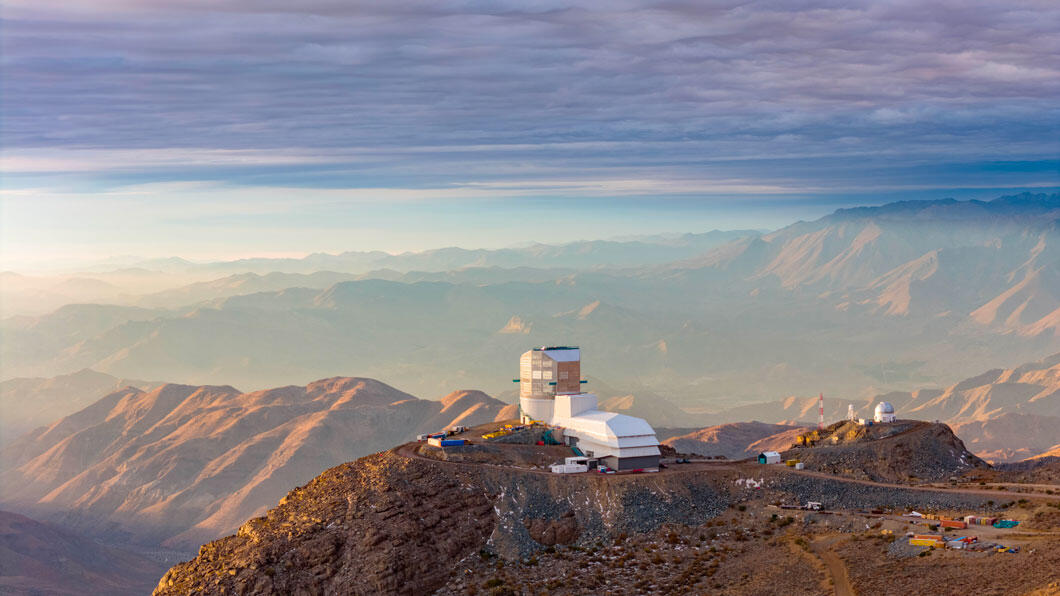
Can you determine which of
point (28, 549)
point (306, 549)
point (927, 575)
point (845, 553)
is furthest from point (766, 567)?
point (28, 549)

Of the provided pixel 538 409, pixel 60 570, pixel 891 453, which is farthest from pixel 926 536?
pixel 60 570

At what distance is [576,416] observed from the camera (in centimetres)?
8925

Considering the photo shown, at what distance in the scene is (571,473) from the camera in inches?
3083

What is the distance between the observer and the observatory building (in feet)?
267

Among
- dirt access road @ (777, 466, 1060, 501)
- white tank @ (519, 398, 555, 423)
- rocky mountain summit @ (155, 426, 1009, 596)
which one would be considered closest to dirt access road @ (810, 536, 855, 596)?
rocky mountain summit @ (155, 426, 1009, 596)

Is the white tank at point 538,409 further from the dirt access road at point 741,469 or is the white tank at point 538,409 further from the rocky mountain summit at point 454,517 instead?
the rocky mountain summit at point 454,517

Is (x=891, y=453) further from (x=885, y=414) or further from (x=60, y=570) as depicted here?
(x=60, y=570)

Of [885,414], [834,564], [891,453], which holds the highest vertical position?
[885,414]

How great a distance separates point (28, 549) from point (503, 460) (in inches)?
5935

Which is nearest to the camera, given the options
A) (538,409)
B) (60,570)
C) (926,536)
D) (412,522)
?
(926,536)

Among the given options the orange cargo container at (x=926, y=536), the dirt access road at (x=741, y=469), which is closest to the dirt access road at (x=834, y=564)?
the orange cargo container at (x=926, y=536)

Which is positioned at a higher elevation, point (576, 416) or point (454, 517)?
point (576, 416)

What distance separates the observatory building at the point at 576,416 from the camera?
267 ft

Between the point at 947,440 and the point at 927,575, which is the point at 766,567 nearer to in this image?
the point at 927,575
